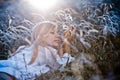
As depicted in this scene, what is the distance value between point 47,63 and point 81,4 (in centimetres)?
84

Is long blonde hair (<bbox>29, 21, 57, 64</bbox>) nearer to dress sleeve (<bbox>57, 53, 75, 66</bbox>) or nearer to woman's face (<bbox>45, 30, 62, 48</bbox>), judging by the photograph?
woman's face (<bbox>45, 30, 62, 48</bbox>)

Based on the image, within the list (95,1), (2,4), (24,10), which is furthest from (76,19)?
(2,4)

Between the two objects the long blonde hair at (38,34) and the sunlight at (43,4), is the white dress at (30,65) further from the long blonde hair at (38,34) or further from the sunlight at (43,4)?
the sunlight at (43,4)

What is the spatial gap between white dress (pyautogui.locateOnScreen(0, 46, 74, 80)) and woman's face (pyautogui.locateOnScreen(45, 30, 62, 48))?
0.18 feet

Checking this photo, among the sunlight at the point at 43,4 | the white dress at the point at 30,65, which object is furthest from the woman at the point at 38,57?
the sunlight at the point at 43,4

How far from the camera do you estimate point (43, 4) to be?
3.67 metres

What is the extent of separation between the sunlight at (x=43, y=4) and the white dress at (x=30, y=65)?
1.52 feet

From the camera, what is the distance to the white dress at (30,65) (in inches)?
133

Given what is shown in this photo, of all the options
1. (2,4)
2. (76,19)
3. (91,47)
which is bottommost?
(91,47)

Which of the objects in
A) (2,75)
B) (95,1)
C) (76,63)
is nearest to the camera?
(2,75)

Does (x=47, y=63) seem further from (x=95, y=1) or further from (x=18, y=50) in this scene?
(x=95, y=1)

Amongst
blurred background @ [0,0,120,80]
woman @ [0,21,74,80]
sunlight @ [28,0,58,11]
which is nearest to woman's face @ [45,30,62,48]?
woman @ [0,21,74,80]

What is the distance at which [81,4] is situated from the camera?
152 inches

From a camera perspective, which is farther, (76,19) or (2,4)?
(76,19)
